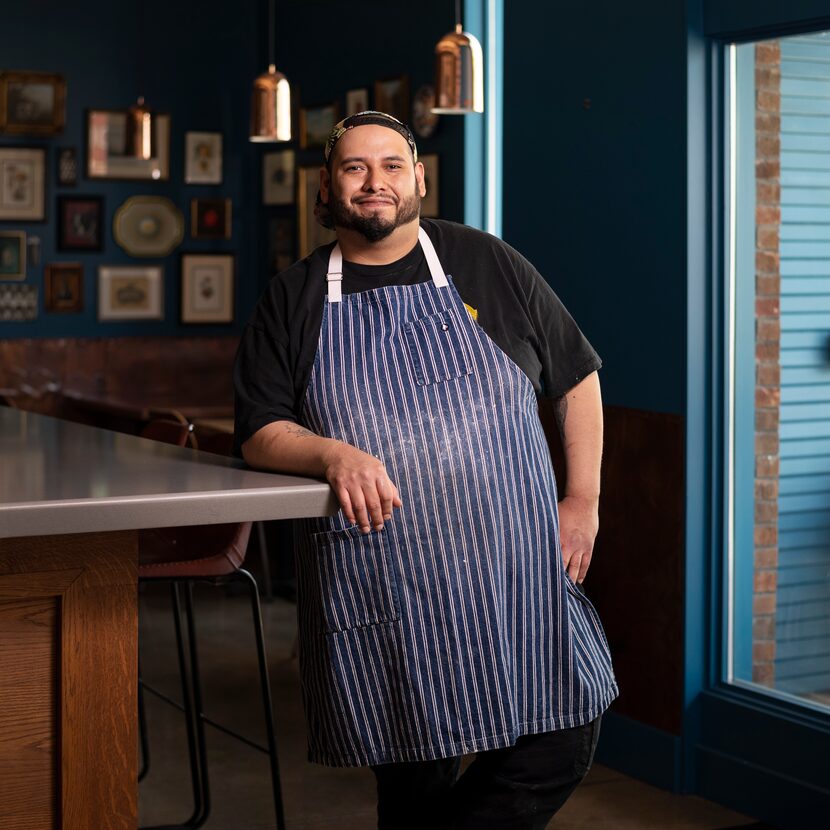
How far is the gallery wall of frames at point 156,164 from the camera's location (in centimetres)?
749

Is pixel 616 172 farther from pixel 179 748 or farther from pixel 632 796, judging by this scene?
pixel 179 748

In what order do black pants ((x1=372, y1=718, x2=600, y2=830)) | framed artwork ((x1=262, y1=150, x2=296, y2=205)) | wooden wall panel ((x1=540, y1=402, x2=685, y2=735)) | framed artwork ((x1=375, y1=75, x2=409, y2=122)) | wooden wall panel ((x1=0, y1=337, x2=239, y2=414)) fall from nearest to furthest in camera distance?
black pants ((x1=372, y1=718, x2=600, y2=830)) < wooden wall panel ((x1=540, y1=402, x2=685, y2=735)) < framed artwork ((x1=375, y1=75, x2=409, y2=122)) < wooden wall panel ((x1=0, y1=337, x2=239, y2=414)) < framed artwork ((x1=262, y1=150, x2=296, y2=205))

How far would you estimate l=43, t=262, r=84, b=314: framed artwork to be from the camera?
764 cm

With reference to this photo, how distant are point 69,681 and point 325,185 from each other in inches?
42.2

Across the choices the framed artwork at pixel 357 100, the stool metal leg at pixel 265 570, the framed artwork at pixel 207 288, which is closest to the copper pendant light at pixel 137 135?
the framed artwork at pixel 357 100

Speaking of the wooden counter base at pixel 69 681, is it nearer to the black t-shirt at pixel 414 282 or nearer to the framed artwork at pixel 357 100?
the black t-shirt at pixel 414 282

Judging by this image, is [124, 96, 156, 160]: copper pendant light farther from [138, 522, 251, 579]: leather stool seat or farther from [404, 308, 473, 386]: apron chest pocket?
[404, 308, 473, 386]: apron chest pocket

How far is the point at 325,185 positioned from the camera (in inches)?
112

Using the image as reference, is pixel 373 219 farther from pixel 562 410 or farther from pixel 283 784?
pixel 283 784

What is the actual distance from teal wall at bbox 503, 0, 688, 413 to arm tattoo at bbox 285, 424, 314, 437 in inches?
73.4

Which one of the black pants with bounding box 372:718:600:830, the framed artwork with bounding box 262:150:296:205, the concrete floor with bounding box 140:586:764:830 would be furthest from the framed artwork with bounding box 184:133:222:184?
the black pants with bounding box 372:718:600:830

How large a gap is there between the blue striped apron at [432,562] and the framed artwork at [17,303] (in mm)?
5162

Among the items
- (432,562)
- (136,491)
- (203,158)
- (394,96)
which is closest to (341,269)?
(432,562)

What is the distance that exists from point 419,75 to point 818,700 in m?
3.60
